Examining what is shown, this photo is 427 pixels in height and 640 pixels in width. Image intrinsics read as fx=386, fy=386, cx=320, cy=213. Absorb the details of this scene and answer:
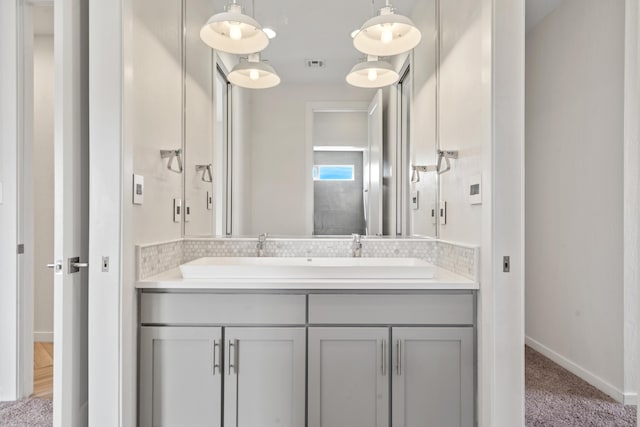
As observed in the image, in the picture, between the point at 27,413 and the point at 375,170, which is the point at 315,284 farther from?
the point at 27,413

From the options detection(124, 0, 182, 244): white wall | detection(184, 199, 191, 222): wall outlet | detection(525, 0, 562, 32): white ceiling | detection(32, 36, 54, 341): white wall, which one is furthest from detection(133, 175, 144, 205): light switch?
detection(525, 0, 562, 32): white ceiling

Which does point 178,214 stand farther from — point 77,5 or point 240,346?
point 77,5

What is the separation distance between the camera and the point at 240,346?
5.58ft

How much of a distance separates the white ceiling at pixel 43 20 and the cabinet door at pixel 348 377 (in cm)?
309

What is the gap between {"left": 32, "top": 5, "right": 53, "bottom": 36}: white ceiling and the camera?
2877mm

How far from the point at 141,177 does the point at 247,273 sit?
63 centimetres

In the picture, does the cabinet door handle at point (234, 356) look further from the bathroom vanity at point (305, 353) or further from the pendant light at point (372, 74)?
the pendant light at point (372, 74)

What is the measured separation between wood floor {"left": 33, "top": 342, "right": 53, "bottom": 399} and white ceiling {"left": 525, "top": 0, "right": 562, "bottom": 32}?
4090 millimetres

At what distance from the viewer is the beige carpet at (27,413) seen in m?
1.96

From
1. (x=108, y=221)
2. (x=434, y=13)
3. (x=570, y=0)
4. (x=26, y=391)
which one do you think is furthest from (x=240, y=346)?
(x=570, y=0)

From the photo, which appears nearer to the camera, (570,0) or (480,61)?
(480,61)

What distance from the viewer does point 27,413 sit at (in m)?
2.06

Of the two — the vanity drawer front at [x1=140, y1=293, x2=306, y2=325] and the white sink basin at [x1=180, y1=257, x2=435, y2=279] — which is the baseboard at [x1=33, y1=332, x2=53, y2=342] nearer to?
the vanity drawer front at [x1=140, y1=293, x2=306, y2=325]

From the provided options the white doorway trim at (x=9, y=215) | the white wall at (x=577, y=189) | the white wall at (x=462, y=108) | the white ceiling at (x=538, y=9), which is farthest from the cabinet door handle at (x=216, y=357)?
the white ceiling at (x=538, y=9)
